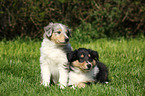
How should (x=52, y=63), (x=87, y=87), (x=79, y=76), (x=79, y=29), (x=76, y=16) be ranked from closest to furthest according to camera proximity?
(x=87, y=87)
(x=79, y=76)
(x=52, y=63)
(x=79, y=29)
(x=76, y=16)

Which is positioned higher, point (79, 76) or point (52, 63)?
point (52, 63)

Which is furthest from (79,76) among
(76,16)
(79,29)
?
(76,16)

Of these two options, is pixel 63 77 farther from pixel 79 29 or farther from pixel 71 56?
pixel 79 29

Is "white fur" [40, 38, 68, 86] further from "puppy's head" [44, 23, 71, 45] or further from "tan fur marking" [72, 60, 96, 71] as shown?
"tan fur marking" [72, 60, 96, 71]

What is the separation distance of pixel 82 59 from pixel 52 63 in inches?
26.4

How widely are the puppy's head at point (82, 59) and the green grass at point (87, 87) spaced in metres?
0.40

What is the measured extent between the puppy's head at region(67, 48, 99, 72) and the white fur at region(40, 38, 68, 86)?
0.63 ft

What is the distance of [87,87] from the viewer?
407cm

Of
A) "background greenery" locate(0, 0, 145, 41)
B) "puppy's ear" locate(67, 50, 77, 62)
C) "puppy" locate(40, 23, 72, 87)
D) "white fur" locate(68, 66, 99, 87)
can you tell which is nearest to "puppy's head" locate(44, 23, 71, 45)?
"puppy" locate(40, 23, 72, 87)

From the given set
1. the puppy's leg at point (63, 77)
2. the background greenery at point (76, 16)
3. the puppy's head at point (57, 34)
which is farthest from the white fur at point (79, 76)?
the background greenery at point (76, 16)

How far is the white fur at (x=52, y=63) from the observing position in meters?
4.34

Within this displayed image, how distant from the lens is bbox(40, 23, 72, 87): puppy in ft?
14.3

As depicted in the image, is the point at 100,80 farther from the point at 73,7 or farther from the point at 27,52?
the point at 73,7

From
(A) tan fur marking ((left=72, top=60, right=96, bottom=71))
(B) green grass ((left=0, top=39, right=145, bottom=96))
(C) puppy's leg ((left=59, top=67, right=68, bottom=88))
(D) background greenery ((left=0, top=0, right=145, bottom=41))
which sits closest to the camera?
(B) green grass ((left=0, top=39, right=145, bottom=96))
